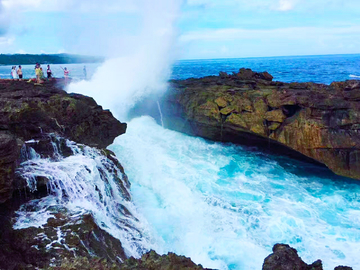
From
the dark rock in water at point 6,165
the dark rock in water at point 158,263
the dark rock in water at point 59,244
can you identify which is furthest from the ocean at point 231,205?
the dark rock in water at point 158,263

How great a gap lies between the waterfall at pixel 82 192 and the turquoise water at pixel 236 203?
30.2 inches

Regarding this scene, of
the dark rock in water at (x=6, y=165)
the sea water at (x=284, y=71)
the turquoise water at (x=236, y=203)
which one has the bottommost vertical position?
the turquoise water at (x=236, y=203)

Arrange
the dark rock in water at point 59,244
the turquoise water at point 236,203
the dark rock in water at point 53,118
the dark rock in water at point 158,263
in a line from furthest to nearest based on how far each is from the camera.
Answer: the dark rock in water at point 53,118 → the turquoise water at point 236,203 → the dark rock in water at point 59,244 → the dark rock in water at point 158,263

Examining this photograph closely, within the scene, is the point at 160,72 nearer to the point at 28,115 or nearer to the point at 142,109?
the point at 142,109

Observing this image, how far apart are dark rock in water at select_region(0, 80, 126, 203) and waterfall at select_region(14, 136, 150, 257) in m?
0.59

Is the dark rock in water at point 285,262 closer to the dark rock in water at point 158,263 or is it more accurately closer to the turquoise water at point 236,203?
the dark rock in water at point 158,263

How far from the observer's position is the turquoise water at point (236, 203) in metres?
7.95

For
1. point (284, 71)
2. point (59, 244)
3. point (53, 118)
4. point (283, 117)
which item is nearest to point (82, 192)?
point (59, 244)

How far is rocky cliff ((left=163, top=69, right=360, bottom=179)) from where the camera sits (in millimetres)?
11375

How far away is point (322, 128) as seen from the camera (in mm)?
11477

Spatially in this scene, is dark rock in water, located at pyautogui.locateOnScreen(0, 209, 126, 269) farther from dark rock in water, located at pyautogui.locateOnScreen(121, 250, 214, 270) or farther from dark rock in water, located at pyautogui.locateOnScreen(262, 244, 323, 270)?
dark rock in water, located at pyautogui.locateOnScreen(262, 244, 323, 270)

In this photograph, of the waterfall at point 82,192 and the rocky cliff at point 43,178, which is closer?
the rocky cliff at point 43,178

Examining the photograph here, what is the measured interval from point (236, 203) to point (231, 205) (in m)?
0.24

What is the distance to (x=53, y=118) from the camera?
955 centimetres
